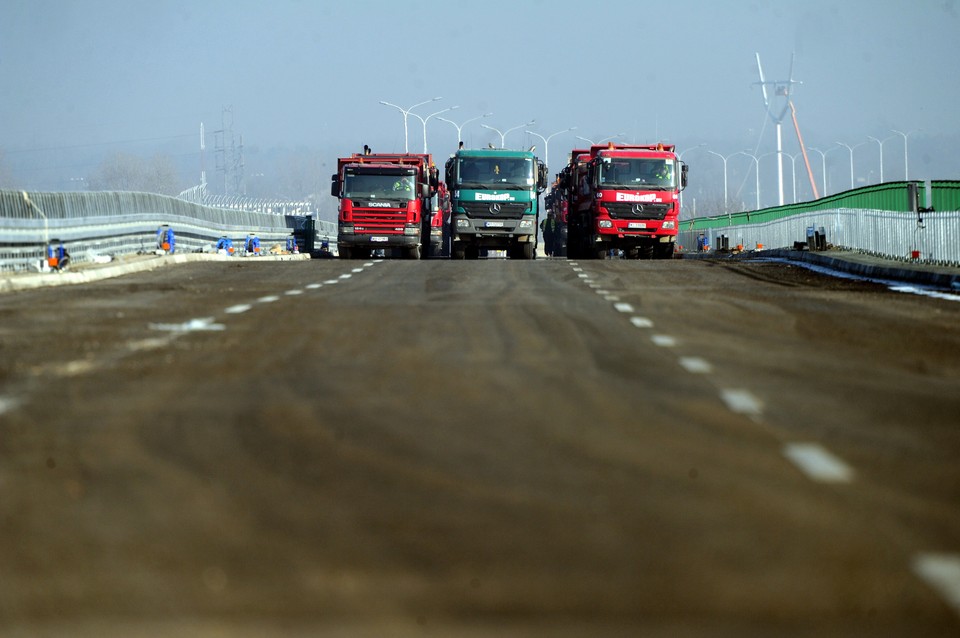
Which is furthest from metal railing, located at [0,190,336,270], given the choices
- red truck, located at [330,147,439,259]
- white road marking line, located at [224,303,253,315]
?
white road marking line, located at [224,303,253,315]

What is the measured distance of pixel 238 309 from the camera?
58.1ft

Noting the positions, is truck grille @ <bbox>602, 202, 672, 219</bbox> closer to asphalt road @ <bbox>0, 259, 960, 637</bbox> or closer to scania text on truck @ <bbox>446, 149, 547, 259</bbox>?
scania text on truck @ <bbox>446, 149, 547, 259</bbox>

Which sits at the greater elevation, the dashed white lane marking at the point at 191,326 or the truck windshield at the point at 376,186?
the truck windshield at the point at 376,186

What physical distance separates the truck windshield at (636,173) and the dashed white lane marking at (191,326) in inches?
1174

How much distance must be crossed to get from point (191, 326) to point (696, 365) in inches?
222

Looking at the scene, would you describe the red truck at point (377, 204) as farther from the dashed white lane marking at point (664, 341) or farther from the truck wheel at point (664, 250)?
the dashed white lane marking at point (664, 341)

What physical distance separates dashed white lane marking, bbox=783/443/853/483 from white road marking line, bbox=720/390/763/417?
1.19 m

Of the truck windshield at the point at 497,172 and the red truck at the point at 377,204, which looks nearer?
the truck windshield at the point at 497,172

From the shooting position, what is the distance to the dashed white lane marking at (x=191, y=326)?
14836 millimetres

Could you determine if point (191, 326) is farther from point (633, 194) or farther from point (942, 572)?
point (633, 194)

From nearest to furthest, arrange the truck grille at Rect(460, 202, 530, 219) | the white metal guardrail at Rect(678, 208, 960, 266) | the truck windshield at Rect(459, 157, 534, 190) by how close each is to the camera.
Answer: the white metal guardrail at Rect(678, 208, 960, 266), the truck windshield at Rect(459, 157, 534, 190), the truck grille at Rect(460, 202, 530, 219)

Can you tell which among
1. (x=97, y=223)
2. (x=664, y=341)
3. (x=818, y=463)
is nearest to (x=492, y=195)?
(x=97, y=223)

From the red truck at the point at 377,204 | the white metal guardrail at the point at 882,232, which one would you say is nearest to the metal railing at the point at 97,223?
the red truck at the point at 377,204

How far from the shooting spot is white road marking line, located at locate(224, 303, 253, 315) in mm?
17219
